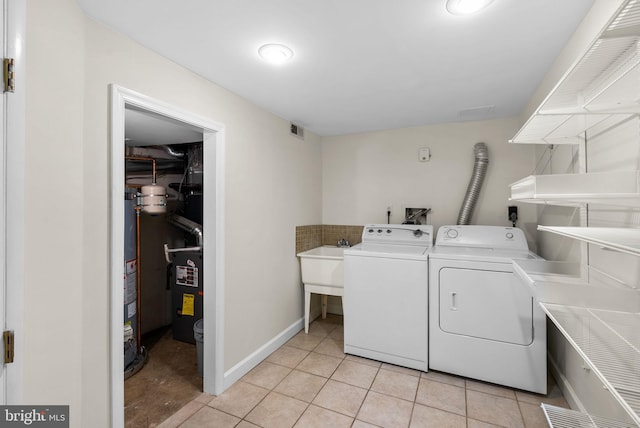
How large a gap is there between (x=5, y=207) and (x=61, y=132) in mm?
394

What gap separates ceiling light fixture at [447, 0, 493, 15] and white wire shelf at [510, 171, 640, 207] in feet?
2.62

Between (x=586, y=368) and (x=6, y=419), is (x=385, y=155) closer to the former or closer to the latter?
(x=586, y=368)

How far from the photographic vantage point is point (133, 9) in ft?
4.31

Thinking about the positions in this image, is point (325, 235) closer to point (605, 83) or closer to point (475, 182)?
point (475, 182)

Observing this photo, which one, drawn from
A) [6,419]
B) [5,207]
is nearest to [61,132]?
[5,207]

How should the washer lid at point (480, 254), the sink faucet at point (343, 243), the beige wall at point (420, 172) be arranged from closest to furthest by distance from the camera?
the washer lid at point (480, 254) < the beige wall at point (420, 172) < the sink faucet at point (343, 243)

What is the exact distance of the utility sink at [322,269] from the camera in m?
2.90

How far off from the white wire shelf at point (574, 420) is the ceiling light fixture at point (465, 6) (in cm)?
170

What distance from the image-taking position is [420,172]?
3.19m

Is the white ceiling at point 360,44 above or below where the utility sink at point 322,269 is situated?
above

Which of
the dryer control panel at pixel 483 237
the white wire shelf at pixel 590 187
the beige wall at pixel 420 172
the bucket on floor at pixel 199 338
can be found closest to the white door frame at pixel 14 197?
the bucket on floor at pixel 199 338

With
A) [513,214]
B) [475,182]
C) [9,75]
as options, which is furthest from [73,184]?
[513,214]

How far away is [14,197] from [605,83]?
2032mm

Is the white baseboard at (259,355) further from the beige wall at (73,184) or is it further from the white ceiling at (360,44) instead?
the white ceiling at (360,44)
